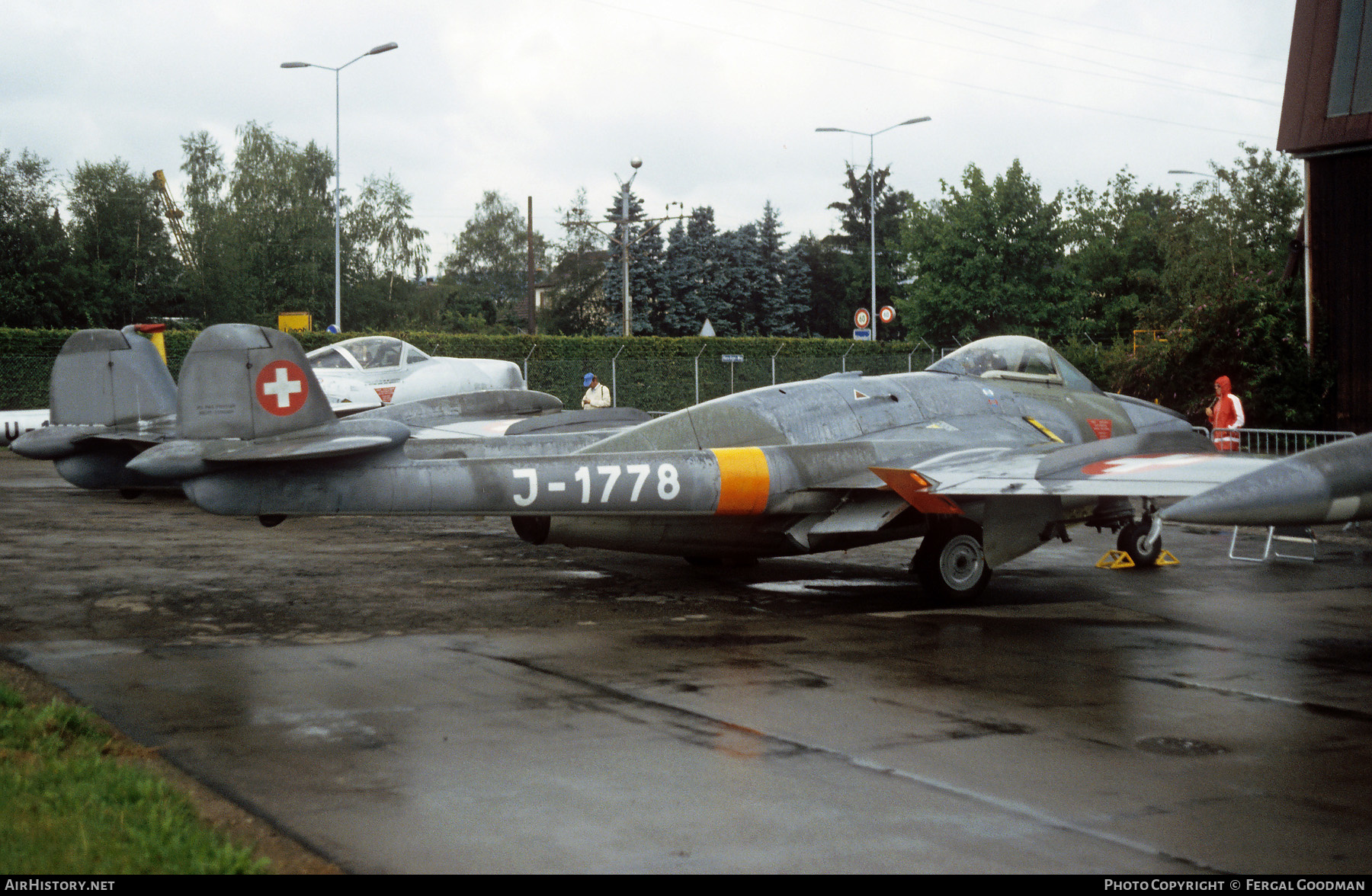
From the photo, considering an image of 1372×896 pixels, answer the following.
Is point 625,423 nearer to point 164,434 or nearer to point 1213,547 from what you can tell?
point 164,434

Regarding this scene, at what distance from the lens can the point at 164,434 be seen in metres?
16.1

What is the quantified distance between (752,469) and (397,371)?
12.1 metres

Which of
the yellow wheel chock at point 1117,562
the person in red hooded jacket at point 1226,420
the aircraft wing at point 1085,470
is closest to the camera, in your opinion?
the aircraft wing at point 1085,470

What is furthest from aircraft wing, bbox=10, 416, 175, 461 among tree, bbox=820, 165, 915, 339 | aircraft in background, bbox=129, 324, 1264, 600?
tree, bbox=820, 165, 915, 339

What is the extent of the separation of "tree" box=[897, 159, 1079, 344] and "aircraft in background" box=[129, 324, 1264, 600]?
36.2 m


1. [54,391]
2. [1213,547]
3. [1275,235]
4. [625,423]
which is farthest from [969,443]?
[1275,235]

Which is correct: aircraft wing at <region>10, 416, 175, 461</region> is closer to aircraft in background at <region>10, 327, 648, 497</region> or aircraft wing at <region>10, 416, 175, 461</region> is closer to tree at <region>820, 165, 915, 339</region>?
aircraft in background at <region>10, 327, 648, 497</region>

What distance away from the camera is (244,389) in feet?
33.7

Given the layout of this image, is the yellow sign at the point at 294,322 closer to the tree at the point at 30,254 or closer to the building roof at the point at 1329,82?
the tree at the point at 30,254

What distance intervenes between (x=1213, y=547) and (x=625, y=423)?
25.2 feet

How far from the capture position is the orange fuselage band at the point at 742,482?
1078 centimetres

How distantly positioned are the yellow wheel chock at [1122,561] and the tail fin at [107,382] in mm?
12565

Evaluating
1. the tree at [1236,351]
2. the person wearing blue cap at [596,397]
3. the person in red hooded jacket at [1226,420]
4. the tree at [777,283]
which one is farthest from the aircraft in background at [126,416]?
the tree at [777,283]

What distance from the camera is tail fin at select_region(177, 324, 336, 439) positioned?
1020cm
